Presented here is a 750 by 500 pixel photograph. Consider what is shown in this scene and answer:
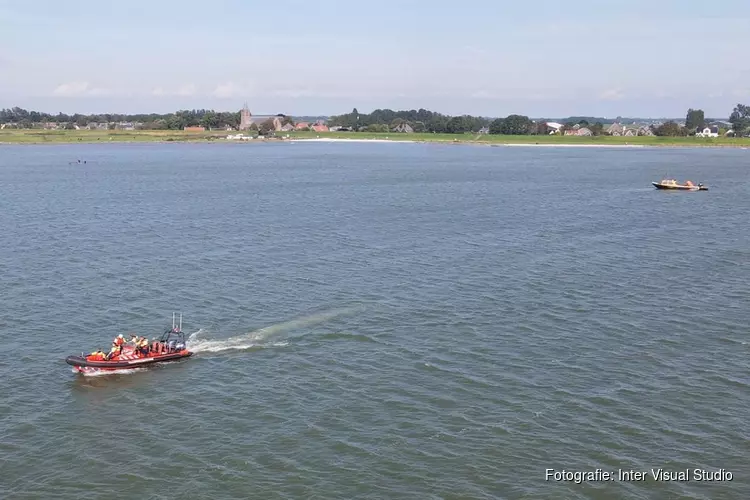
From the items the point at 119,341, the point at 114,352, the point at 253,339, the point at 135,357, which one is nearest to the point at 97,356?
the point at 114,352

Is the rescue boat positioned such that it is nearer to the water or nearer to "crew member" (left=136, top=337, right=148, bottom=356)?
"crew member" (left=136, top=337, right=148, bottom=356)

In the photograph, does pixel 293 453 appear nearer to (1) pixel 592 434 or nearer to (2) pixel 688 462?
(1) pixel 592 434

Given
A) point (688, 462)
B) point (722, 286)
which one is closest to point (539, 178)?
point (722, 286)

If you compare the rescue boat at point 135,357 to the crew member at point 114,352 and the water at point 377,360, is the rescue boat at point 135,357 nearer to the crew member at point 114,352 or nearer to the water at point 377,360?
the crew member at point 114,352

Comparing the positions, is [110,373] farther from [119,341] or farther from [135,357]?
[119,341]

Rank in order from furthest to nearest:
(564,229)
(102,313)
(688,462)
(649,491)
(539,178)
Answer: (539,178)
(564,229)
(102,313)
(688,462)
(649,491)

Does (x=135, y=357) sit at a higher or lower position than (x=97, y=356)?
lower
